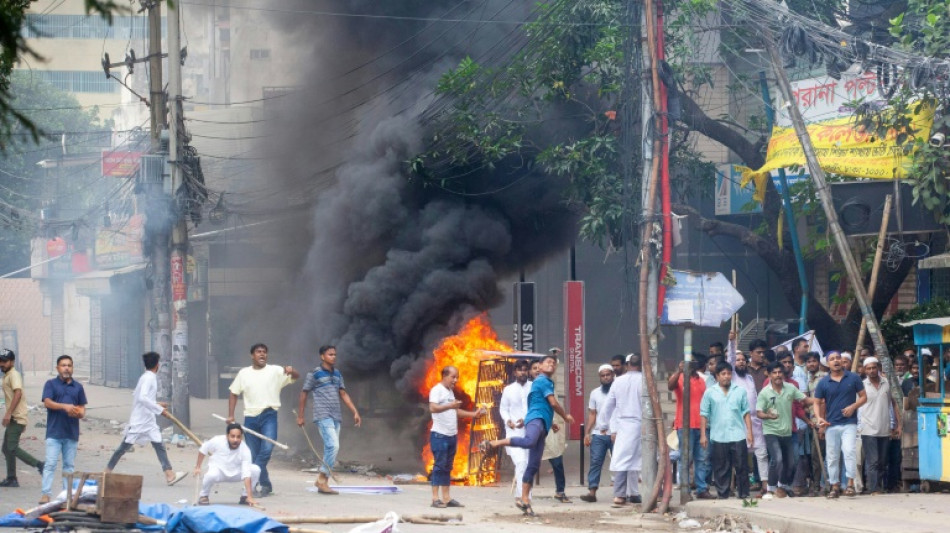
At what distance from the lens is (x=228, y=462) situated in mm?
10648

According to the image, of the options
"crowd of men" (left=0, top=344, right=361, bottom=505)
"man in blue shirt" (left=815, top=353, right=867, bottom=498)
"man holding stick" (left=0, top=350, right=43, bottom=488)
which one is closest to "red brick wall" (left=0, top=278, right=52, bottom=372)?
"man holding stick" (left=0, top=350, right=43, bottom=488)

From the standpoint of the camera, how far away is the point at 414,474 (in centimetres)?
1510

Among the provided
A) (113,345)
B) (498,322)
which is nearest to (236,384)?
(498,322)

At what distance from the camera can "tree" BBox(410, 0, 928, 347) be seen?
16297 millimetres

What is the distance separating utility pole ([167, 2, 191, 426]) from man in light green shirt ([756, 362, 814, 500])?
31.9 feet

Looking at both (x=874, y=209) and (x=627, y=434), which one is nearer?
(x=627, y=434)

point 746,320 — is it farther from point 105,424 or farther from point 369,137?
point 105,424

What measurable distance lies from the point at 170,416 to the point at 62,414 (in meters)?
1.01

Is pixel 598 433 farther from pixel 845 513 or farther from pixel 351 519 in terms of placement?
pixel 351 519

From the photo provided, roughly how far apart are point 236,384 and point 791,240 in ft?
30.9

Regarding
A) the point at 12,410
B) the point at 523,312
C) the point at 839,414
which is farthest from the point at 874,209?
the point at 12,410

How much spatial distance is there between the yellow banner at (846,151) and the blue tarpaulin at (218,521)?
8838 mm

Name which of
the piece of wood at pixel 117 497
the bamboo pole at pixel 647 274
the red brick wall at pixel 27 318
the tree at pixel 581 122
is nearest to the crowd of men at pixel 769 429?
the bamboo pole at pixel 647 274

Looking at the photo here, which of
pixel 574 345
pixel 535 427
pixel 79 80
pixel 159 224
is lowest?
pixel 535 427
